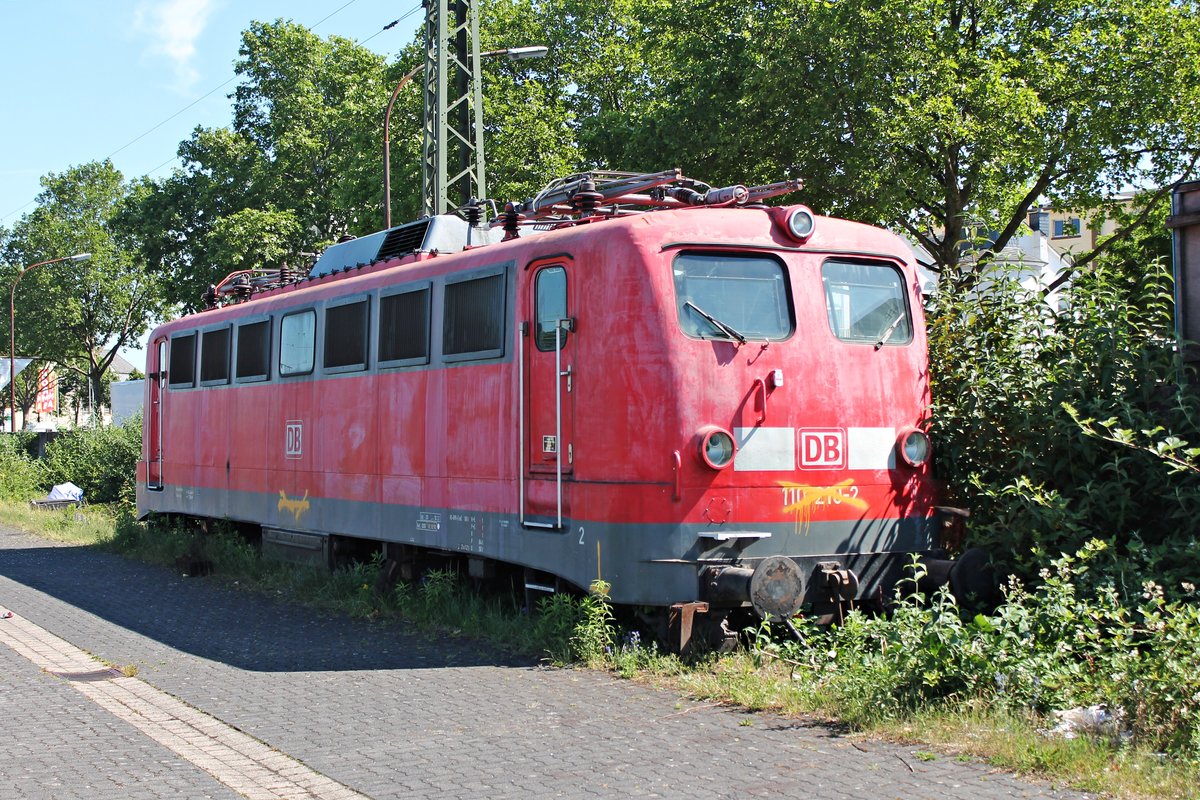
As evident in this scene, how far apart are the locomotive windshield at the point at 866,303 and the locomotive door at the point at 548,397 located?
1.94 meters

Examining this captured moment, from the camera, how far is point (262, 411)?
14094 mm

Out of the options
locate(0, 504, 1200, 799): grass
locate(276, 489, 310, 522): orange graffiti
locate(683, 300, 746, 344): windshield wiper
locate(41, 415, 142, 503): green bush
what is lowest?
locate(0, 504, 1200, 799): grass

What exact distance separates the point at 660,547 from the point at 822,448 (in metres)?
1.42

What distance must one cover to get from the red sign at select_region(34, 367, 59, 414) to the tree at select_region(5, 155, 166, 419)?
10192mm

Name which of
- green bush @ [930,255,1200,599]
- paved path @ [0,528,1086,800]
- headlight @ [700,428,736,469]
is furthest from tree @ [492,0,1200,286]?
paved path @ [0,528,1086,800]

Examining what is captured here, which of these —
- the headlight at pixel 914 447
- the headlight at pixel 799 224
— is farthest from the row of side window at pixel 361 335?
the headlight at pixel 914 447

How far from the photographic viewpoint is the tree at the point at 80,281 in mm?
63375

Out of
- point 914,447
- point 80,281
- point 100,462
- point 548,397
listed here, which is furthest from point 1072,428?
point 80,281

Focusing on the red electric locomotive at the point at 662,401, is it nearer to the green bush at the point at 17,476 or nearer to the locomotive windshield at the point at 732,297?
the locomotive windshield at the point at 732,297

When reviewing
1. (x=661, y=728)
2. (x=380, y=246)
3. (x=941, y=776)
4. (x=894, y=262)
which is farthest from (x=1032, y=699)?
(x=380, y=246)

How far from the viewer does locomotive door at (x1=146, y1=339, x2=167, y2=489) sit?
685 inches

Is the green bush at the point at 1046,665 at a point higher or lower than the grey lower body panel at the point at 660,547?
lower

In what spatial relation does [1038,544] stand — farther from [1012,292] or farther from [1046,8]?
[1046,8]

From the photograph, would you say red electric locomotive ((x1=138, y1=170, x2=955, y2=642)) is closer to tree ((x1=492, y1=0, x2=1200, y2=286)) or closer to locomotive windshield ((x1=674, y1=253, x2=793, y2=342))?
locomotive windshield ((x1=674, y1=253, x2=793, y2=342))
